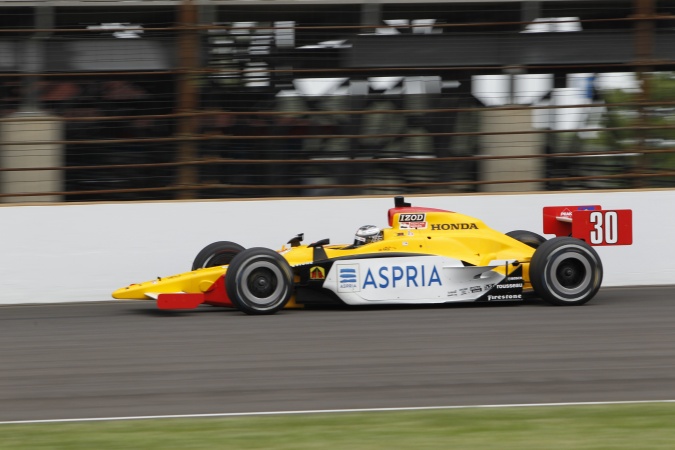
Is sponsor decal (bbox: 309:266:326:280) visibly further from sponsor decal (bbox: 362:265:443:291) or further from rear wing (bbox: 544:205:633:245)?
rear wing (bbox: 544:205:633:245)

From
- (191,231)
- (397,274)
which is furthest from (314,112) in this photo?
(397,274)

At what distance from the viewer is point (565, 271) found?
32.7 ft

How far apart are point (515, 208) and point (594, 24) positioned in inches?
118

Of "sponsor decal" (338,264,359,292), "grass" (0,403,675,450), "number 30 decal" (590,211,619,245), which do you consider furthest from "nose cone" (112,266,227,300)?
"grass" (0,403,675,450)

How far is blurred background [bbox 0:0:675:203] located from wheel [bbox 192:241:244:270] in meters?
1.11

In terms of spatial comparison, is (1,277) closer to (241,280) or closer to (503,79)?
(241,280)

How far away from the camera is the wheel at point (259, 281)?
952cm

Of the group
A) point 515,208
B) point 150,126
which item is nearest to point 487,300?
point 515,208

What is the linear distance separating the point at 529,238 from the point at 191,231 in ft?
11.5

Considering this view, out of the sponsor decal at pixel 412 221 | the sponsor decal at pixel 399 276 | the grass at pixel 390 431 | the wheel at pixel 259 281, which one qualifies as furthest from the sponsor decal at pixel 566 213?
the grass at pixel 390 431

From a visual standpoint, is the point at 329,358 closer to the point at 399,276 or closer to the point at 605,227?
the point at 399,276

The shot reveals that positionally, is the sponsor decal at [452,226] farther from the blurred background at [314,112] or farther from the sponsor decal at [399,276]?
the blurred background at [314,112]

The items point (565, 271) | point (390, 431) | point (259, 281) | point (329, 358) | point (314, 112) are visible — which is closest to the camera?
point (390, 431)

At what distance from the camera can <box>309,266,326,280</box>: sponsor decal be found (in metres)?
9.77
